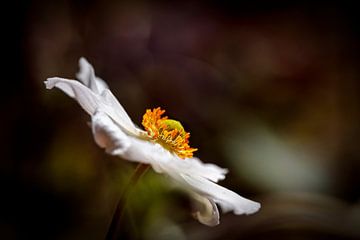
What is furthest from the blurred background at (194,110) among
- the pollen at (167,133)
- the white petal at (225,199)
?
the white petal at (225,199)

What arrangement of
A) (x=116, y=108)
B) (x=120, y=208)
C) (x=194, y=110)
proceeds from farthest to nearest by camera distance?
1. (x=194, y=110)
2. (x=116, y=108)
3. (x=120, y=208)

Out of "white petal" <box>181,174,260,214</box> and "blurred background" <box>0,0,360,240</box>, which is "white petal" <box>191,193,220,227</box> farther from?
"blurred background" <box>0,0,360,240</box>

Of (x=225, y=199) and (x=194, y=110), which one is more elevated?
(x=194, y=110)

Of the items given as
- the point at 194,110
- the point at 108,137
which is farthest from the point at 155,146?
the point at 194,110

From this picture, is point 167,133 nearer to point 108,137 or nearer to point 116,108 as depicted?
point 116,108

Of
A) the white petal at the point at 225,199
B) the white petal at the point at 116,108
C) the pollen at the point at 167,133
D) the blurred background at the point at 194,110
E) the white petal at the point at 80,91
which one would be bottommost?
the white petal at the point at 225,199

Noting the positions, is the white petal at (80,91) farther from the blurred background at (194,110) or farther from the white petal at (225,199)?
the blurred background at (194,110)
